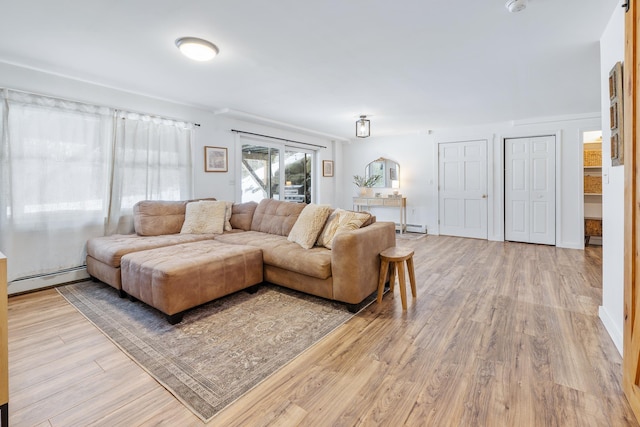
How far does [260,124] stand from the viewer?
17.4 ft

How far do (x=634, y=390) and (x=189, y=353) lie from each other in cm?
234

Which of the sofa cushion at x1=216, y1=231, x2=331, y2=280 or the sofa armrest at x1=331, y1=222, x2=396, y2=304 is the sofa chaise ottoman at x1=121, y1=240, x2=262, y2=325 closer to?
the sofa cushion at x1=216, y1=231, x2=331, y2=280

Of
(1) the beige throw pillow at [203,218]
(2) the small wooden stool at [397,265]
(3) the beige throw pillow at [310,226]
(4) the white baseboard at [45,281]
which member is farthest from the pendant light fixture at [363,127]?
(4) the white baseboard at [45,281]

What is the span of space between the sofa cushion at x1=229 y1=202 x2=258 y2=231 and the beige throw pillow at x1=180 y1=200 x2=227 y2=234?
8.5 inches

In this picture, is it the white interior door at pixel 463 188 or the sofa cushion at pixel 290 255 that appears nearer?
the sofa cushion at pixel 290 255

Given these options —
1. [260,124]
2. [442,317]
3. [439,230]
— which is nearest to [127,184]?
[260,124]

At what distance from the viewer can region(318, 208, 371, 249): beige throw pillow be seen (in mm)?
2857

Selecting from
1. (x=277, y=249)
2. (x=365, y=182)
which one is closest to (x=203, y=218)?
(x=277, y=249)

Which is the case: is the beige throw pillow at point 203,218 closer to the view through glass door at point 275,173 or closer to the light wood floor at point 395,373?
the view through glass door at point 275,173

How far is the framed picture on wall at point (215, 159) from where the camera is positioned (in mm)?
4535

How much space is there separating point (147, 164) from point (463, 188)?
5.45 meters

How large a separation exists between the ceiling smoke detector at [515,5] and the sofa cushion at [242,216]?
336 centimetres

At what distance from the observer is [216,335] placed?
2.16m

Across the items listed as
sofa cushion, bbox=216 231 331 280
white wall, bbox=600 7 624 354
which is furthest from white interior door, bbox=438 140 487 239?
sofa cushion, bbox=216 231 331 280
